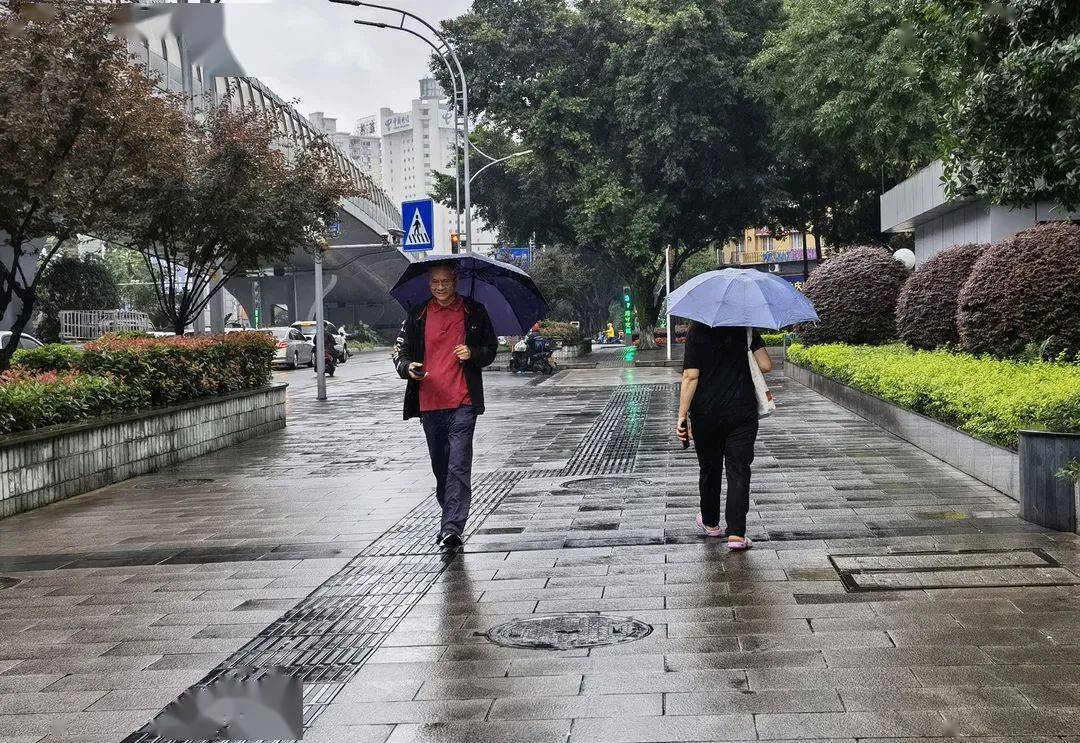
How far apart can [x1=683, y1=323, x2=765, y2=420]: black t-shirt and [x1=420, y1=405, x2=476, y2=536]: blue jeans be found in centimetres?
141

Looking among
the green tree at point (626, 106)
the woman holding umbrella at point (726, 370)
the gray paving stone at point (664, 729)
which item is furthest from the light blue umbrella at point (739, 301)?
the green tree at point (626, 106)

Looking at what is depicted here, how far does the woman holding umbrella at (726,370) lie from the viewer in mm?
7566

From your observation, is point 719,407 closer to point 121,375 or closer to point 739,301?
point 739,301

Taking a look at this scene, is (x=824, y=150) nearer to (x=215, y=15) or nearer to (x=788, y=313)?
(x=788, y=313)

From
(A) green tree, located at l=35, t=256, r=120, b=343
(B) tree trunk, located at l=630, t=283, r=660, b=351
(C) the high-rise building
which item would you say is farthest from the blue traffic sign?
A: (C) the high-rise building

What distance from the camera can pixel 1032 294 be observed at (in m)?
14.1

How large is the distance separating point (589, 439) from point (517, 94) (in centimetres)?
2810

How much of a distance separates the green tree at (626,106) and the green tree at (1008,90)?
2667cm

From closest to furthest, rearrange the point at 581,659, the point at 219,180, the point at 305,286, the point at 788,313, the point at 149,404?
the point at 581,659 → the point at 788,313 → the point at 149,404 → the point at 219,180 → the point at 305,286

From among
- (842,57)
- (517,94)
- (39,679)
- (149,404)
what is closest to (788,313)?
(39,679)

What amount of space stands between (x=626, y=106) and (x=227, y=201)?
75.1 feet

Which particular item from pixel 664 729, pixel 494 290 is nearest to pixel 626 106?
pixel 494 290

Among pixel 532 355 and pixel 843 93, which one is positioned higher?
pixel 843 93

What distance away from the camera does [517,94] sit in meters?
41.1
